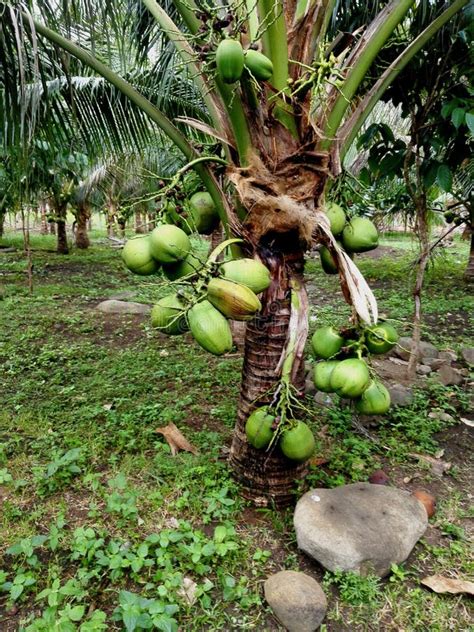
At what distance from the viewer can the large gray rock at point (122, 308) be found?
6.02 metres

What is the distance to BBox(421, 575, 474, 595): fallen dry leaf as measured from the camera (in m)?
1.77

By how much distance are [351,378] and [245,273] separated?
18.0 inches

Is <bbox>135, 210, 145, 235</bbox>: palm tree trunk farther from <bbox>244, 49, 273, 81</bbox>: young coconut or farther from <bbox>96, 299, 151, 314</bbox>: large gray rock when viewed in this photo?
<bbox>96, 299, 151, 314</bbox>: large gray rock

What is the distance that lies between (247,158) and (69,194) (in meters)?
11.2

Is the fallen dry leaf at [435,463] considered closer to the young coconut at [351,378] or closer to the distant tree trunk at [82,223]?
the young coconut at [351,378]

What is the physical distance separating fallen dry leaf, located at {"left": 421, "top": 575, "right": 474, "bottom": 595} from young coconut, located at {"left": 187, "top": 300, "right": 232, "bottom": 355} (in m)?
1.20

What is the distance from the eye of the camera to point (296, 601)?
1.68 metres

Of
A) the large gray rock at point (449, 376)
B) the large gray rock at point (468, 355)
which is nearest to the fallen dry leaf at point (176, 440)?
the large gray rock at point (449, 376)

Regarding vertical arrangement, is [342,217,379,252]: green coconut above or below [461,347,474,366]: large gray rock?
above

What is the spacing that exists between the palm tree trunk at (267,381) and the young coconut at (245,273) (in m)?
0.42

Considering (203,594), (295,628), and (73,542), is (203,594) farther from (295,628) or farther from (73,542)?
(73,542)

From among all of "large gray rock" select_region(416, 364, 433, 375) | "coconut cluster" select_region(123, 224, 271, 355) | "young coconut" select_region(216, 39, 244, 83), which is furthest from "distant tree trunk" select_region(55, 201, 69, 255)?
"young coconut" select_region(216, 39, 244, 83)

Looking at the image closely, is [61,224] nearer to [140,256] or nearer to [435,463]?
[435,463]

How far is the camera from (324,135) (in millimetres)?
1916
